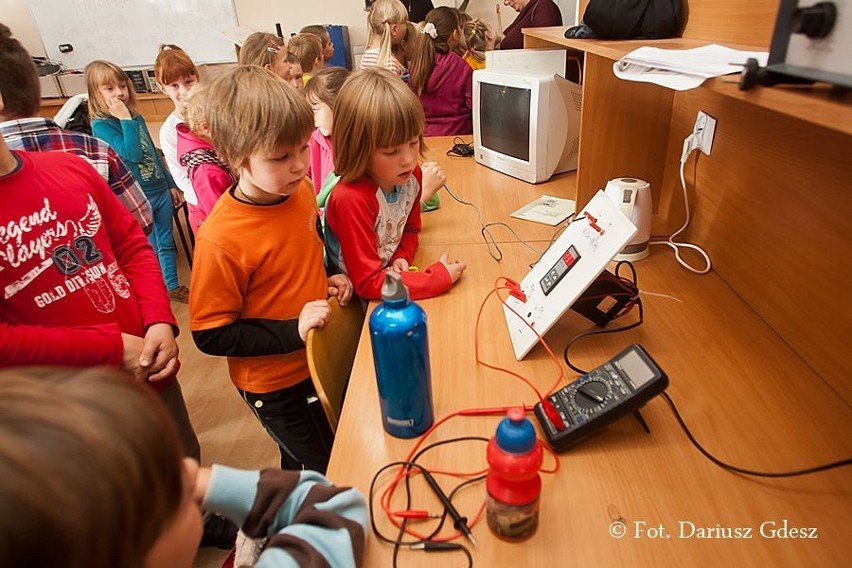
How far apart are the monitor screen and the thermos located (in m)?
1.47

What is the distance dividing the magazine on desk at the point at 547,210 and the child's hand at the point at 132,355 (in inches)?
43.1

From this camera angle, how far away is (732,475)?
705 mm

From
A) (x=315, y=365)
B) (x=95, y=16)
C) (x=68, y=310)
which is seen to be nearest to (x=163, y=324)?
(x=68, y=310)

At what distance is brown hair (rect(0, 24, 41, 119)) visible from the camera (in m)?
1.14

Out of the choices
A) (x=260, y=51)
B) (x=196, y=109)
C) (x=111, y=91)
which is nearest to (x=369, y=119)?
(x=196, y=109)

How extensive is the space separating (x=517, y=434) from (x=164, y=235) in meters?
2.75

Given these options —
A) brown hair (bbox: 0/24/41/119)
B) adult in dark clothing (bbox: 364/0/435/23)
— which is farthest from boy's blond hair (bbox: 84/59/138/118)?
adult in dark clothing (bbox: 364/0/435/23)

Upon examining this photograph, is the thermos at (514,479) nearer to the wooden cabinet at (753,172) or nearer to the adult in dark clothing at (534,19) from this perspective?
the wooden cabinet at (753,172)

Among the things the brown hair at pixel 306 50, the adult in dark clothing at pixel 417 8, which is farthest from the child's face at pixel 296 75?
the adult in dark clothing at pixel 417 8

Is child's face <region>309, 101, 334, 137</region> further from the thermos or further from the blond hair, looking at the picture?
the thermos

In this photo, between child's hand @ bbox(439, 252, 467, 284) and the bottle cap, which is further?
child's hand @ bbox(439, 252, 467, 284)

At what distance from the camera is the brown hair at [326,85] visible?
171 cm

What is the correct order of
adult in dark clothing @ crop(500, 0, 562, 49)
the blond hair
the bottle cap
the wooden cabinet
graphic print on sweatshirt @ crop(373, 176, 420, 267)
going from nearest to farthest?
the bottle cap, the wooden cabinet, graphic print on sweatshirt @ crop(373, 176, 420, 267), the blond hair, adult in dark clothing @ crop(500, 0, 562, 49)

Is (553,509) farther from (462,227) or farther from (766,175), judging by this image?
(462,227)
